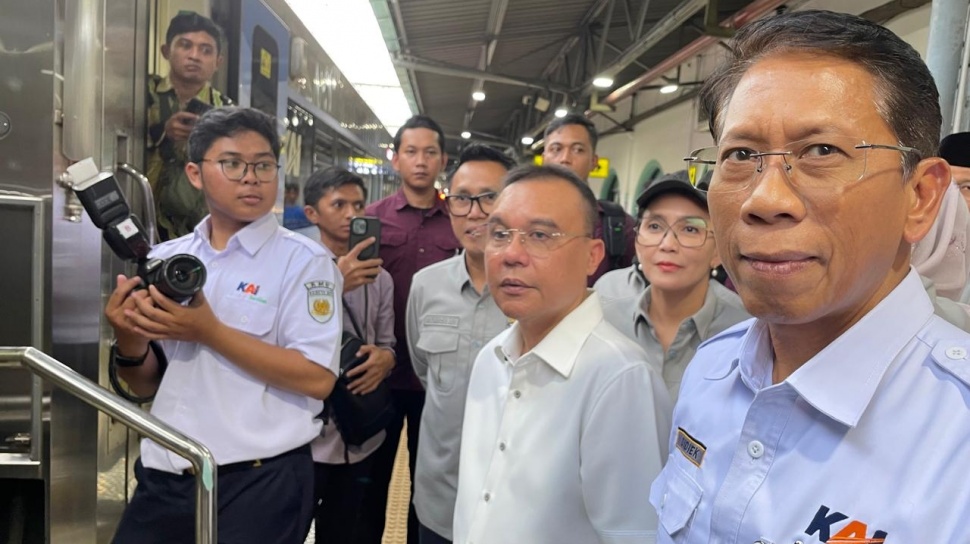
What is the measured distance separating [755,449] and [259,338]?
1201 mm

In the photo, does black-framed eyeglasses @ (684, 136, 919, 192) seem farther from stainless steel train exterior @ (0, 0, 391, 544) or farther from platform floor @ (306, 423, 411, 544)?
platform floor @ (306, 423, 411, 544)

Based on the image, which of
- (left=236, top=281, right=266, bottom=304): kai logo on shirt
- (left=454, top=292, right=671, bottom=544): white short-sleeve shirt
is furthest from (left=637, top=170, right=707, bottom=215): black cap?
(left=236, top=281, right=266, bottom=304): kai logo on shirt

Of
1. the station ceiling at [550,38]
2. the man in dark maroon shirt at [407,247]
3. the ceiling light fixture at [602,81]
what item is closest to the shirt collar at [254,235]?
the man in dark maroon shirt at [407,247]

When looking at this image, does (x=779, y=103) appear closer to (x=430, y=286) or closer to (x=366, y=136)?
(x=430, y=286)

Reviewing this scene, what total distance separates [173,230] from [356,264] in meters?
0.65

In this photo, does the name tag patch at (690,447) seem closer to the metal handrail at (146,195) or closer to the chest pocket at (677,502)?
the chest pocket at (677,502)

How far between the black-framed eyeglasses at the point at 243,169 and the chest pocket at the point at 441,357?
0.70 m

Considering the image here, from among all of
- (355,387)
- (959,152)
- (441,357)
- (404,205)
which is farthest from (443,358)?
(959,152)

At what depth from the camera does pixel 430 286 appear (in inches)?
82.4

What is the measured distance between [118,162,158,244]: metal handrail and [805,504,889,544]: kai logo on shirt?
1.87 metres

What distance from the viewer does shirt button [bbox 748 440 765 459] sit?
2.47 ft

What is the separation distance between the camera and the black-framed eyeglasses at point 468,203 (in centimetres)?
205

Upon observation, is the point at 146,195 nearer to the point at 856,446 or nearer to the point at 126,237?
the point at 126,237

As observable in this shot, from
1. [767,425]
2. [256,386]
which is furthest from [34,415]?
[767,425]
